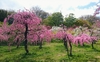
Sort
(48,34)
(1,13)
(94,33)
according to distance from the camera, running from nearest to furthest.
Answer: (48,34)
(94,33)
(1,13)

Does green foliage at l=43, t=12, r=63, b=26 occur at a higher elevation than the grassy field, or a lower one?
higher

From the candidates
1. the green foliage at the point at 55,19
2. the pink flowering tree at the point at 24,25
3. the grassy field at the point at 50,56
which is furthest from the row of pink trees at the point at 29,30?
the green foliage at the point at 55,19

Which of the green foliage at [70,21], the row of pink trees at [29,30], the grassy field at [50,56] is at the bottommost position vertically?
the grassy field at [50,56]

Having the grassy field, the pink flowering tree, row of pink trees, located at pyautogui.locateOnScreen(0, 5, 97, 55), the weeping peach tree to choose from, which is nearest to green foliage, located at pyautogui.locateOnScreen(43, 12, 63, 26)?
row of pink trees, located at pyautogui.locateOnScreen(0, 5, 97, 55)

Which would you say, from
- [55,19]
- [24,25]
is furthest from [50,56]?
[55,19]

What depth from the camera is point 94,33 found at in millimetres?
40250

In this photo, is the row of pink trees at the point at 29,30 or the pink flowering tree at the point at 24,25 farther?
the pink flowering tree at the point at 24,25

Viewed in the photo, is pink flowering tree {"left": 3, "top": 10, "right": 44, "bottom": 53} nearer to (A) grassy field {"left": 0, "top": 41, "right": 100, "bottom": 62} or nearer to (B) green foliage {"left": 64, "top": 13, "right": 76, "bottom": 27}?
(A) grassy field {"left": 0, "top": 41, "right": 100, "bottom": 62}

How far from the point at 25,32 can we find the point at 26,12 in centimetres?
282

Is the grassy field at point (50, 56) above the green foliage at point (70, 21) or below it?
below

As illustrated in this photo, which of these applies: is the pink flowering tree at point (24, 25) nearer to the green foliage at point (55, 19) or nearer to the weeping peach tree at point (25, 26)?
the weeping peach tree at point (25, 26)

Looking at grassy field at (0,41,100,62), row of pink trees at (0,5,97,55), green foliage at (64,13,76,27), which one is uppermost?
green foliage at (64,13,76,27)

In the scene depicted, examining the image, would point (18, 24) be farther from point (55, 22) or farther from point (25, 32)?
point (55, 22)

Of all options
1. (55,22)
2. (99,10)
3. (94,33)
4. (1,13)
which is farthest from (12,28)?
(55,22)
